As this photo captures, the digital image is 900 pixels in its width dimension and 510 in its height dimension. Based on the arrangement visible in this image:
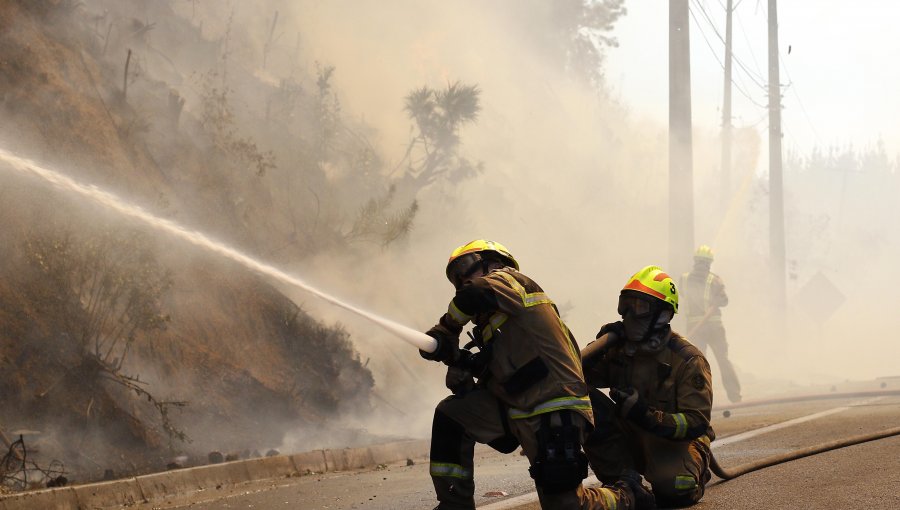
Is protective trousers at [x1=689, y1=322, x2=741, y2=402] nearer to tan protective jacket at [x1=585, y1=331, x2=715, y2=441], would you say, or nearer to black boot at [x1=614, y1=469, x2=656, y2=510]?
tan protective jacket at [x1=585, y1=331, x2=715, y2=441]

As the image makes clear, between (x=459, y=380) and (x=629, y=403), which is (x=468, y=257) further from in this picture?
(x=629, y=403)

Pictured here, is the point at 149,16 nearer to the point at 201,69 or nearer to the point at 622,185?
the point at 201,69

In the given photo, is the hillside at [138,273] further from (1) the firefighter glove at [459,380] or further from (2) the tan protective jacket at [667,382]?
(1) the firefighter glove at [459,380]

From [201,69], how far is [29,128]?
609 centimetres

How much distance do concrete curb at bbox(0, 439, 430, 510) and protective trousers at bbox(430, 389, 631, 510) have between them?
2932mm

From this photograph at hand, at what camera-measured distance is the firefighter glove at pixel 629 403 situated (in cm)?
572

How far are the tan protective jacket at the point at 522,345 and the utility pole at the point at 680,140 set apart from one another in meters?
18.3

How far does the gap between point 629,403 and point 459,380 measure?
3.04 ft

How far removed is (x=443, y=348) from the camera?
5.27m

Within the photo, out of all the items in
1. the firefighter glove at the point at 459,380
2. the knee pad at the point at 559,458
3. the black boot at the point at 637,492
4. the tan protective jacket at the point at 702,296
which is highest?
the tan protective jacket at the point at 702,296

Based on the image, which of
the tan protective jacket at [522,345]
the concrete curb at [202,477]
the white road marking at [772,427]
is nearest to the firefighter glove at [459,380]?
the tan protective jacket at [522,345]

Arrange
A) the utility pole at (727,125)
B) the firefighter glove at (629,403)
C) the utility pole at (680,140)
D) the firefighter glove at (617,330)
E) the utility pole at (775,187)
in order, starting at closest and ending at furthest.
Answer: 1. the firefighter glove at (629,403)
2. the firefighter glove at (617,330)
3. the utility pole at (680,140)
4. the utility pole at (775,187)
5. the utility pole at (727,125)

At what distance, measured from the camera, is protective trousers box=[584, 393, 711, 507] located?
5.86 m

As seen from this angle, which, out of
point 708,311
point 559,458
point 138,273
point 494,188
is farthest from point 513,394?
point 494,188
